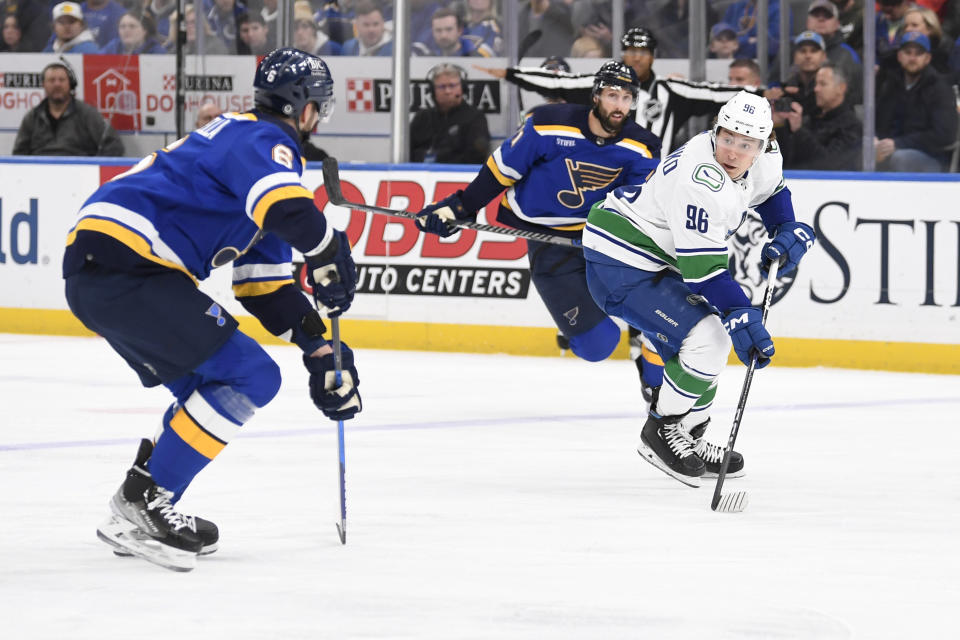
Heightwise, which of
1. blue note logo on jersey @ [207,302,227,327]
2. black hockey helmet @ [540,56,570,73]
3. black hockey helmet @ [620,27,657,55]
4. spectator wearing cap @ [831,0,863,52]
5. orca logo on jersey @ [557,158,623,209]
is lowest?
blue note logo on jersey @ [207,302,227,327]

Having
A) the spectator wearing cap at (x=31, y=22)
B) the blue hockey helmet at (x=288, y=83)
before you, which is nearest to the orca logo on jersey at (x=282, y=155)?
the blue hockey helmet at (x=288, y=83)

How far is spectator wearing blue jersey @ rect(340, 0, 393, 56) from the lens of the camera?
29.0 ft

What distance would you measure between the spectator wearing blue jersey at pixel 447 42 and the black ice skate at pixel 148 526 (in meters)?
5.46

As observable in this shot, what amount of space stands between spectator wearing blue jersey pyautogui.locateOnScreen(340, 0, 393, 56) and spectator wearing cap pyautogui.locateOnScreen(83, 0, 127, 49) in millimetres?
1695

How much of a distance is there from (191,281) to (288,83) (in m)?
0.47

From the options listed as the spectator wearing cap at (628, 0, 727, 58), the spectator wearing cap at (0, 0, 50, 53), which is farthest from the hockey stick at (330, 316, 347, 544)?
the spectator wearing cap at (0, 0, 50, 53)

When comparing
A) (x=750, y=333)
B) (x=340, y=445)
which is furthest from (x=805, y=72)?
(x=340, y=445)

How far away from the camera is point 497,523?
154 inches

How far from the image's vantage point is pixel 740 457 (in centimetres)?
464

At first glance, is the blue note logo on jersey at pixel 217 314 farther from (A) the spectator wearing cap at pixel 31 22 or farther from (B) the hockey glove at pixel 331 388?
(A) the spectator wearing cap at pixel 31 22

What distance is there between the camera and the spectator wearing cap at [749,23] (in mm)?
7848

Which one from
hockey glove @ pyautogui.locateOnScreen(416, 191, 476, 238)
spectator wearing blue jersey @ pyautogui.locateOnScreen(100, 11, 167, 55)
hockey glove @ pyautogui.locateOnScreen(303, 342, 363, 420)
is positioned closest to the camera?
hockey glove @ pyautogui.locateOnScreen(303, 342, 363, 420)

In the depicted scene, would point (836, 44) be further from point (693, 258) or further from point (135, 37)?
point (135, 37)

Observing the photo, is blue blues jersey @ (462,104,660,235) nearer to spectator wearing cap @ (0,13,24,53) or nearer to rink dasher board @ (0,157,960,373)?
rink dasher board @ (0,157,960,373)
